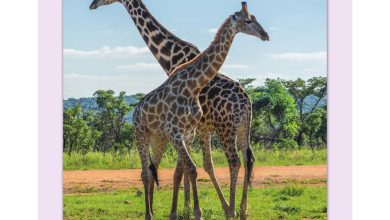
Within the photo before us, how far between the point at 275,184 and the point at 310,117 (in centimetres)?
114

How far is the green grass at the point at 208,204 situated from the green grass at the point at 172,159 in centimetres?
40

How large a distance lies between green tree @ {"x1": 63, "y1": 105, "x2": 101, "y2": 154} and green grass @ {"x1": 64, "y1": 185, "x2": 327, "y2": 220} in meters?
0.73

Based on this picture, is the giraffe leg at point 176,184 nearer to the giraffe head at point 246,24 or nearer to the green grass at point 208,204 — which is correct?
the green grass at point 208,204

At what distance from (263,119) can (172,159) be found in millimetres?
2601

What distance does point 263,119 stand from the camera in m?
13.0

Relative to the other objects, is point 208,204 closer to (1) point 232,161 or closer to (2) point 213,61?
(1) point 232,161

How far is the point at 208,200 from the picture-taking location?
1018 centimetres

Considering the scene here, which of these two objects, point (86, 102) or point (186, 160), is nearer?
point (186, 160)

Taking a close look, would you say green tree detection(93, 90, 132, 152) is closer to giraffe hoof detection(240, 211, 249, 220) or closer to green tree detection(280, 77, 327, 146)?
green tree detection(280, 77, 327, 146)

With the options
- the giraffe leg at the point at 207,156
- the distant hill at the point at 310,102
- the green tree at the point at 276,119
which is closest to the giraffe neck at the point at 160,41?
the giraffe leg at the point at 207,156

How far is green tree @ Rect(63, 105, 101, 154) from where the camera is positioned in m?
10.9

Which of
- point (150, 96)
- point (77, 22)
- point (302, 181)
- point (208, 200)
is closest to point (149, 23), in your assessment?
point (77, 22)

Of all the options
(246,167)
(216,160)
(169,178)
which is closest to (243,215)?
(246,167)
